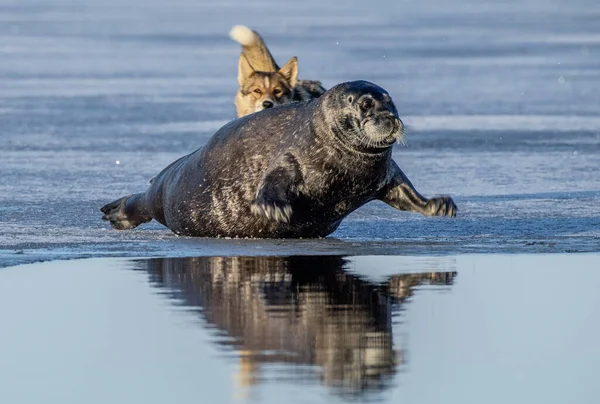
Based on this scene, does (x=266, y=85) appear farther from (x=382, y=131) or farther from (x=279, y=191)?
(x=382, y=131)

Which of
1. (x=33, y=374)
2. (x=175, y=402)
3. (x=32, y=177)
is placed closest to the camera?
(x=175, y=402)

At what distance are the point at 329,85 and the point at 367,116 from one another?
9474 mm

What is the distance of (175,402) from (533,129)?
34.0 ft

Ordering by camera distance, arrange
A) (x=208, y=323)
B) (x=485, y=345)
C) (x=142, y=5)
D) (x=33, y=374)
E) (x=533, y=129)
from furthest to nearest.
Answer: (x=142, y=5) → (x=533, y=129) → (x=208, y=323) → (x=485, y=345) → (x=33, y=374)

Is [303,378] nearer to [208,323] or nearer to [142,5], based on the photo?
[208,323]

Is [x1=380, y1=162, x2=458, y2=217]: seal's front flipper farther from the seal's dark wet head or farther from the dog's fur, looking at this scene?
the dog's fur

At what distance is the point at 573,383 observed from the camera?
504cm

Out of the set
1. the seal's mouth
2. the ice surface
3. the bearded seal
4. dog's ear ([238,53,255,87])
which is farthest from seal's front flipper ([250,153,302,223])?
dog's ear ([238,53,255,87])

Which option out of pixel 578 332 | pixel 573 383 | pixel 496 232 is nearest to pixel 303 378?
pixel 573 383

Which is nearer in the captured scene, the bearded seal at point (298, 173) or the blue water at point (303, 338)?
the blue water at point (303, 338)

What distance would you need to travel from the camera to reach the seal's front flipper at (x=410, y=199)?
345 inches

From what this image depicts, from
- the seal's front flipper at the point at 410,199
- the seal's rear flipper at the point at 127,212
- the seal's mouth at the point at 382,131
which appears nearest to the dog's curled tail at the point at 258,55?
the seal's rear flipper at the point at 127,212

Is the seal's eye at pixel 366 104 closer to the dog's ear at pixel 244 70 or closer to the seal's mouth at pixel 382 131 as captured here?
the seal's mouth at pixel 382 131

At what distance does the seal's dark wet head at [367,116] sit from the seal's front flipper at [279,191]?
0.34m
